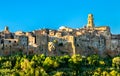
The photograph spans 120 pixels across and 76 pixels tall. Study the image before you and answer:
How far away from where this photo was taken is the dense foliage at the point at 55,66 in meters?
72.0

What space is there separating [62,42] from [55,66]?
409 inches

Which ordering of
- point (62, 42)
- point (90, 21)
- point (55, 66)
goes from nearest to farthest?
1. point (55, 66)
2. point (62, 42)
3. point (90, 21)

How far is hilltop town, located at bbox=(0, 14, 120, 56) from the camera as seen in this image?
3243 inches

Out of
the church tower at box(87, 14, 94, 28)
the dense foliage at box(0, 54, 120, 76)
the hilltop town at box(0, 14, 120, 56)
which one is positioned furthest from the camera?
the church tower at box(87, 14, 94, 28)

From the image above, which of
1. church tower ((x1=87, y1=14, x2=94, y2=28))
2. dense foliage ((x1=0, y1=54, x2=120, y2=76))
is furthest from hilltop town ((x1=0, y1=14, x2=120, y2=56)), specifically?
church tower ((x1=87, y1=14, x2=94, y2=28))

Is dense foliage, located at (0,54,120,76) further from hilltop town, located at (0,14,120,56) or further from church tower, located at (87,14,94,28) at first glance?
church tower, located at (87,14,94,28)

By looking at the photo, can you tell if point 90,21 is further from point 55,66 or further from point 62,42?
point 55,66

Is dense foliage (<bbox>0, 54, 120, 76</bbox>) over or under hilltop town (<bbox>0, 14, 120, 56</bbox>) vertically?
under

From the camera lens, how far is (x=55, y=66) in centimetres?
7581

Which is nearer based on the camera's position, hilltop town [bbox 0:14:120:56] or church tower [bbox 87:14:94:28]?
hilltop town [bbox 0:14:120:56]

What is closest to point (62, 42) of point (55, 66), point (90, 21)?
point (55, 66)

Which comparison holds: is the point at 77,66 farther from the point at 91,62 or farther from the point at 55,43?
the point at 55,43

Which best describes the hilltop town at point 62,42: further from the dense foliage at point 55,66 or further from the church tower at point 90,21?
the church tower at point 90,21

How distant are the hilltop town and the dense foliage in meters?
2.70
